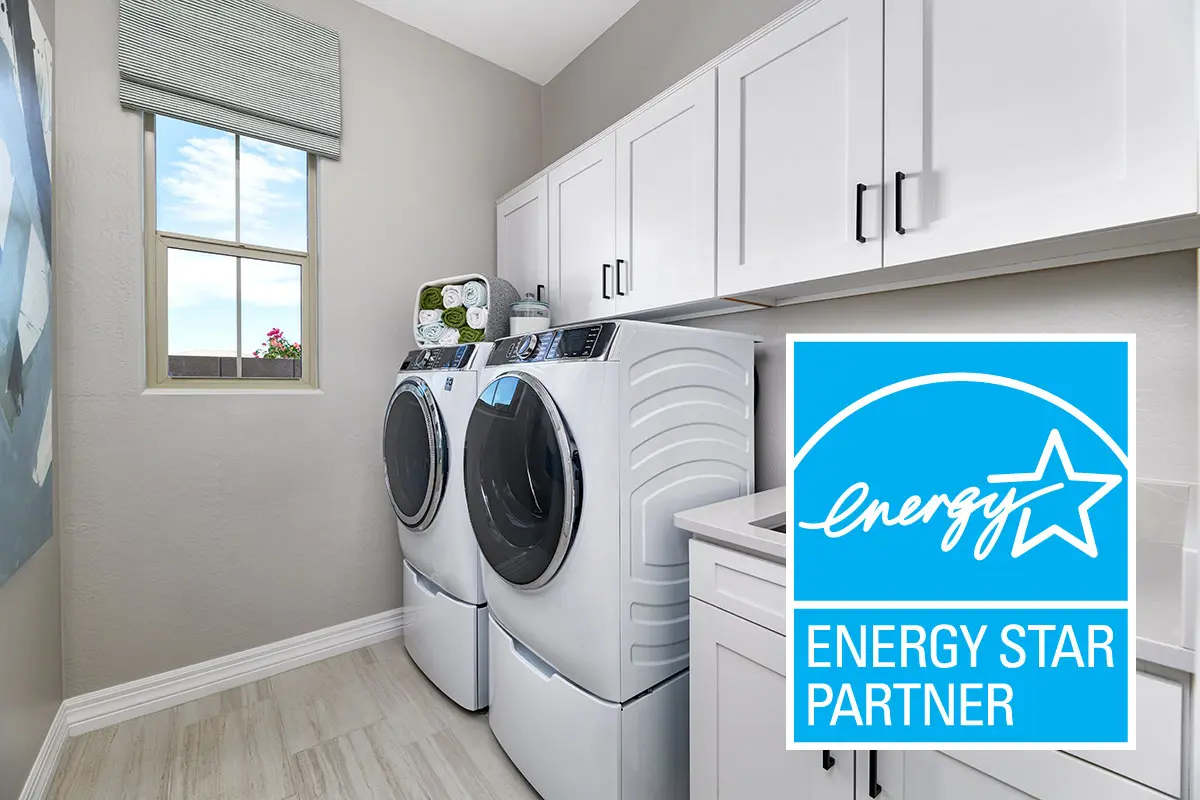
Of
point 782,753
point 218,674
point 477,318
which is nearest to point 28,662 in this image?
point 218,674

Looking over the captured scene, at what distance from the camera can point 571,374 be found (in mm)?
1351

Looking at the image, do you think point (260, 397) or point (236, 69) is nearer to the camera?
point (236, 69)

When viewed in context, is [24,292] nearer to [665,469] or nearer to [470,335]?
[470,335]

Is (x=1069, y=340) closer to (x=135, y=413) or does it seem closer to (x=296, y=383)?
(x=296, y=383)

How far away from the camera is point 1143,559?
32.7 inches

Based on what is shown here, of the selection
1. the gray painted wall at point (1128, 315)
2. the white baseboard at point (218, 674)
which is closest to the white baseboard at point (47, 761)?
the white baseboard at point (218, 674)

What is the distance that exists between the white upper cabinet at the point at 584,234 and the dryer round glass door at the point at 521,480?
25.6 inches

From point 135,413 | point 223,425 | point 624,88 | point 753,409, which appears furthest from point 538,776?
point 624,88

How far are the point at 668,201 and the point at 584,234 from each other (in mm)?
457

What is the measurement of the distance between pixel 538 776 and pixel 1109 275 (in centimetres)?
185

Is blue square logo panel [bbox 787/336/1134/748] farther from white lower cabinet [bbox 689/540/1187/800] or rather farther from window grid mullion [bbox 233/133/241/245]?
window grid mullion [bbox 233/133/241/245]

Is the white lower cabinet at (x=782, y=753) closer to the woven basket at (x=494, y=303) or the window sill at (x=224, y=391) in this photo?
the woven basket at (x=494, y=303)

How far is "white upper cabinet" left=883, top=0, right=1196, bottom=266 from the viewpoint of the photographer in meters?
0.87

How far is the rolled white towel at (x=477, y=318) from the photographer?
2115 mm
